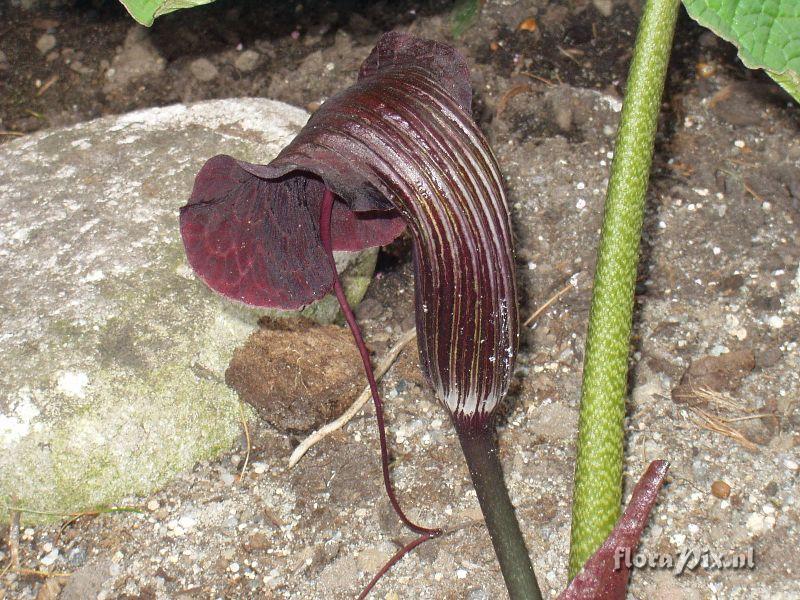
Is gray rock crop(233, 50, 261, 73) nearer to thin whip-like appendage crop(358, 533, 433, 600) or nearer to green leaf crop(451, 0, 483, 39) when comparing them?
green leaf crop(451, 0, 483, 39)

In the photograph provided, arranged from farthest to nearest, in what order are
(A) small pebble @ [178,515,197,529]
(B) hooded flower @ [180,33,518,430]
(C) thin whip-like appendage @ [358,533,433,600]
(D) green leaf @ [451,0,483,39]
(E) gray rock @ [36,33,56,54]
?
(E) gray rock @ [36,33,56,54], (D) green leaf @ [451,0,483,39], (A) small pebble @ [178,515,197,529], (C) thin whip-like appendage @ [358,533,433,600], (B) hooded flower @ [180,33,518,430]

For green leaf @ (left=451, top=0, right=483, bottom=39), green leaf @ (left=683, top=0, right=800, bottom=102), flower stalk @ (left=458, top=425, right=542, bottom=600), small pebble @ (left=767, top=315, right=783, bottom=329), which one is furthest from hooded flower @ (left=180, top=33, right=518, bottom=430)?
green leaf @ (left=451, top=0, right=483, bottom=39)

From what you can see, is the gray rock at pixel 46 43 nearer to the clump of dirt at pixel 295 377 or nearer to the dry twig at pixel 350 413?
the clump of dirt at pixel 295 377

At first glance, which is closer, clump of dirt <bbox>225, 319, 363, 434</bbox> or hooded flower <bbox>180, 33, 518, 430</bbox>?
hooded flower <bbox>180, 33, 518, 430</bbox>

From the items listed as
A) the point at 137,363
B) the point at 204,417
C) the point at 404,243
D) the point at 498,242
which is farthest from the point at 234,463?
the point at 498,242

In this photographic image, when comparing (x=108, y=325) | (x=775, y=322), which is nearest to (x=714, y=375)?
(x=775, y=322)
